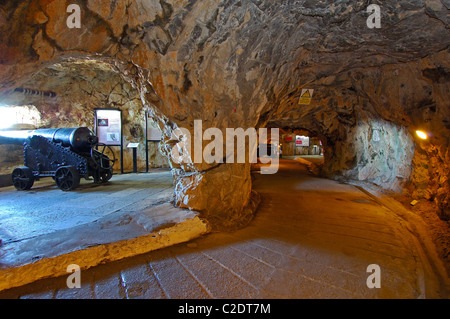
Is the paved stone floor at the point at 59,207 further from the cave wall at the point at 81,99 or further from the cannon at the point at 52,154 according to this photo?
the cave wall at the point at 81,99

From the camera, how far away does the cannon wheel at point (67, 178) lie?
242 inches

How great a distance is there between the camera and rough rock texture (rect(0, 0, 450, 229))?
248cm

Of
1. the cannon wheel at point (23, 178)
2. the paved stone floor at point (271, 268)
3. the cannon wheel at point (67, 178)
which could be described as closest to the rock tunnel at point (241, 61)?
the paved stone floor at point (271, 268)

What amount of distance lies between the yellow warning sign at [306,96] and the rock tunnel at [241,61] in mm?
753

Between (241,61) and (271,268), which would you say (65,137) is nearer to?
(241,61)

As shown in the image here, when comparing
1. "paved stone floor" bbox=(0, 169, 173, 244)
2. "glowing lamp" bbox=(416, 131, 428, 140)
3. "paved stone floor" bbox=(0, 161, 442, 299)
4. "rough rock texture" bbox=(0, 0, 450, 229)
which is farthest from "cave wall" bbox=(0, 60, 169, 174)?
"glowing lamp" bbox=(416, 131, 428, 140)

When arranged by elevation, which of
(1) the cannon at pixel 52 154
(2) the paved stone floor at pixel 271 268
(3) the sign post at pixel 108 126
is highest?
(3) the sign post at pixel 108 126

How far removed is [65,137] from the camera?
265 inches

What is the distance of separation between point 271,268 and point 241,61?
3.13 m

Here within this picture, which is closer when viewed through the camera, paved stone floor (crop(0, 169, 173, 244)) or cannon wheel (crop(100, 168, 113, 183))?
paved stone floor (crop(0, 169, 173, 244))

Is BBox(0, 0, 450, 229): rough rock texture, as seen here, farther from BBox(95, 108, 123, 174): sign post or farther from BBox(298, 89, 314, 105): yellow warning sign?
BBox(95, 108, 123, 174): sign post

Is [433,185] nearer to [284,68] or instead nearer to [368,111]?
[368,111]

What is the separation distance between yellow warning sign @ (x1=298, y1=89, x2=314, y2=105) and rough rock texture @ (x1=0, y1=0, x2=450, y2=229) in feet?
5.13
